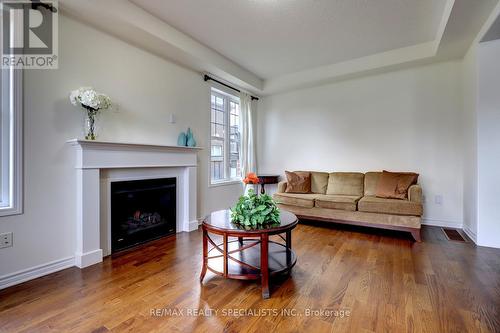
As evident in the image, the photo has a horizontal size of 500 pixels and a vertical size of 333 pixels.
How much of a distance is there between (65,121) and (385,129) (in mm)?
4377

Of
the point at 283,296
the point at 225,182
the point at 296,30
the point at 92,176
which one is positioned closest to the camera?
the point at 283,296

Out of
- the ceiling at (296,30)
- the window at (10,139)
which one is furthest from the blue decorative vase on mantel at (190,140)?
the window at (10,139)

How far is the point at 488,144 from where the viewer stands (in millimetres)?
2814

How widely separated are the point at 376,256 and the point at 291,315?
1477 millimetres

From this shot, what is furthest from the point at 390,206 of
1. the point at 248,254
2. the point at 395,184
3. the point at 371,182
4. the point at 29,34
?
the point at 29,34

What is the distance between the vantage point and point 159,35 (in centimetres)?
280

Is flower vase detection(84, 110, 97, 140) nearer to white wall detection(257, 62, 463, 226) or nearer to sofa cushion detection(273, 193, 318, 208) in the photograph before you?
sofa cushion detection(273, 193, 318, 208)

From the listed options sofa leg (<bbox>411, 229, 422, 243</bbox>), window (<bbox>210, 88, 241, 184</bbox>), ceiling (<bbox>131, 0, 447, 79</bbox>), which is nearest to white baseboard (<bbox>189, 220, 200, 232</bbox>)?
window (<bbox>210, 88, 241, 184</bbox>)

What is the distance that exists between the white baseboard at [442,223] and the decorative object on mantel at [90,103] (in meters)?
4.62

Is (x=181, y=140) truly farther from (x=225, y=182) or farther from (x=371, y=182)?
(x=371, y=182)

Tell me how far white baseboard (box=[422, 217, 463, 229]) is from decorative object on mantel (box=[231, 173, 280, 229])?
3.05 metres

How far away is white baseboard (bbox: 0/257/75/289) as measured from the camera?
198cm

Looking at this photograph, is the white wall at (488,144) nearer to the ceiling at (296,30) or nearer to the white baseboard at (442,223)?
the ceiling at (296,30)

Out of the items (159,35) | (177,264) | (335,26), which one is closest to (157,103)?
(159,35)
